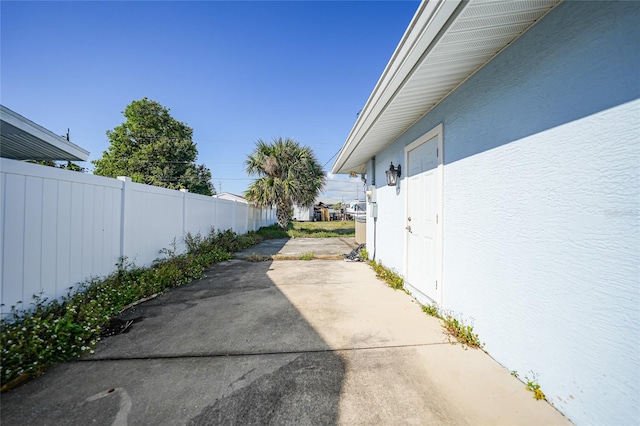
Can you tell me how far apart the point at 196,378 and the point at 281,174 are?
11.5 m

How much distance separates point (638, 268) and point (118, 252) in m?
5.31

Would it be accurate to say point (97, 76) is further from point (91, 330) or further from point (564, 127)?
point (564, 127)

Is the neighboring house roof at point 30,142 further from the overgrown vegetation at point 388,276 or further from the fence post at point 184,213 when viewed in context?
the overgrown vegetation at point 388,276

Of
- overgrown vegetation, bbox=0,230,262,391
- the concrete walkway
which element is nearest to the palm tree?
overgrown vegetation, bbox=0,230,262,391

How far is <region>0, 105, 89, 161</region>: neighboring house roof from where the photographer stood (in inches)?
127

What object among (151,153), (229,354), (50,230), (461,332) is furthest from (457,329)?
(151,153)

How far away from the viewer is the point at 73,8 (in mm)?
4066

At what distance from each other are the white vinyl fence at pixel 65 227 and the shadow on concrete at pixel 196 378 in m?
0.88

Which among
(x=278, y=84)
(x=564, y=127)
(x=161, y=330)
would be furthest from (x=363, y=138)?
(x=278, y=84)

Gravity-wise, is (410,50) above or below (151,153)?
below

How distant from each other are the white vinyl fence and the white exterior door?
4454 millimetres

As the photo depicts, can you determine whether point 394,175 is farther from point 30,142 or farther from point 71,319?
point 30,142

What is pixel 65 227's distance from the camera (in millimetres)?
2736

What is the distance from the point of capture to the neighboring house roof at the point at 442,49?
1617 millimetres
